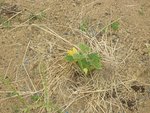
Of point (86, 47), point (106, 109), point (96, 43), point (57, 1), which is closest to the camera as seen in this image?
point (106, 109)

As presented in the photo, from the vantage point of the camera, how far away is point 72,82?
2.54 m

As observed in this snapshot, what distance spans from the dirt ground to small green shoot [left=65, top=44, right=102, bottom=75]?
0.08 metres

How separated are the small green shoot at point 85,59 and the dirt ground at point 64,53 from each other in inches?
3.3

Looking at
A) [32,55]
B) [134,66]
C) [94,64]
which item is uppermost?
[32,55]

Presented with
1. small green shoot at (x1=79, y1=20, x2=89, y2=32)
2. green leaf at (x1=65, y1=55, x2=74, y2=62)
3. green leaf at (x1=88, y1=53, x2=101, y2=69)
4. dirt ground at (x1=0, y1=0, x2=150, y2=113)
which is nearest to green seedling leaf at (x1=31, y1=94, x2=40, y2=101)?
dirt ground at (x1=0, y1=0, x2=150, y2=113)

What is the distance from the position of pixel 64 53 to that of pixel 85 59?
0.26 m

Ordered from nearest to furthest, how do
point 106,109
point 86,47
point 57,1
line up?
1. point 106,109
2. point 86,47
3. point 57,1

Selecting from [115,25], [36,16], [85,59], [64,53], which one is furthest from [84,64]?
[36,16]

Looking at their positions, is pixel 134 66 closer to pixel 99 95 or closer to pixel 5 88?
pixel 99 95

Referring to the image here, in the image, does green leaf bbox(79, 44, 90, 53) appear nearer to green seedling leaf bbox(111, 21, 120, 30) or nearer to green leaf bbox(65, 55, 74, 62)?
green leaf bbox(65, 55, 74, 62)

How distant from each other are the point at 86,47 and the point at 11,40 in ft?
2.17

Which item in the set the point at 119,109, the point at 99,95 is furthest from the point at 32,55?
the point at 119,109

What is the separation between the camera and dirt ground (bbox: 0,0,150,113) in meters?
2.44

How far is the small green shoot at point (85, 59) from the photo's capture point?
2.48m
